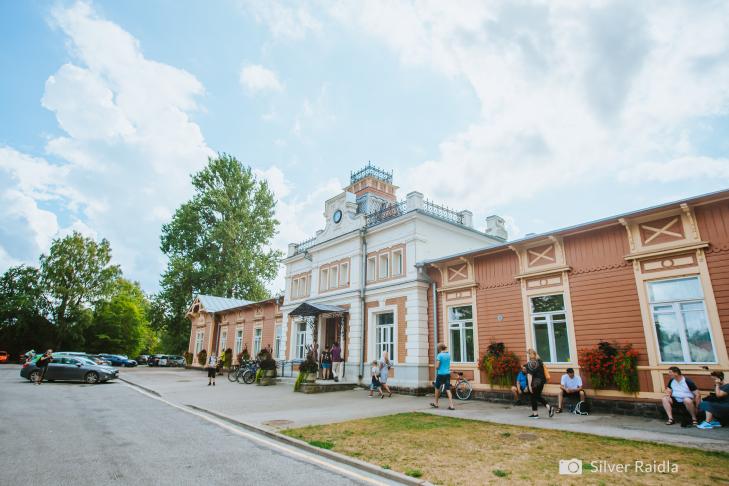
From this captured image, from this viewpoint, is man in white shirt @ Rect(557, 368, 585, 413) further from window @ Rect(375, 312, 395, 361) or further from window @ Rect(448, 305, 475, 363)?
window @ Rect(375, 312, 395, 361)

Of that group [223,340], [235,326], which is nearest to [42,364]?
[235,326]

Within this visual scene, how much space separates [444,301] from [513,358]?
377 centimetres

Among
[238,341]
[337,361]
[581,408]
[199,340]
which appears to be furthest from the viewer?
[199,340]

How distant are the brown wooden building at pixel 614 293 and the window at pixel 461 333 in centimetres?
4

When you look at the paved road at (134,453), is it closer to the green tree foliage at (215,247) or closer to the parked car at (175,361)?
the green tree foliage at (215,247)

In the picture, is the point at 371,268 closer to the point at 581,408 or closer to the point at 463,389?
the point at 463,389

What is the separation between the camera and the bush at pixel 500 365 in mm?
13039

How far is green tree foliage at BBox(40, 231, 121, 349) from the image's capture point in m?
43.2

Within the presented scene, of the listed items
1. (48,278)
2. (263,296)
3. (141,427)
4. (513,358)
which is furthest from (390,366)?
(48,278)

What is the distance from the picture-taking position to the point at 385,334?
18391mm

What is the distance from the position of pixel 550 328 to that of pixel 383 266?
8343 mm

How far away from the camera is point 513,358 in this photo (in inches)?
516

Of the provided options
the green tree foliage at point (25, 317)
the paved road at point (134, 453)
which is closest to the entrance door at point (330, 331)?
the paved road at point (134, 453)

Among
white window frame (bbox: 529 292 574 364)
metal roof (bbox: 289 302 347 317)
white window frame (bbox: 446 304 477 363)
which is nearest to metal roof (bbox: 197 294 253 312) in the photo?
metal roof (bbox: 289 302 347 317)
